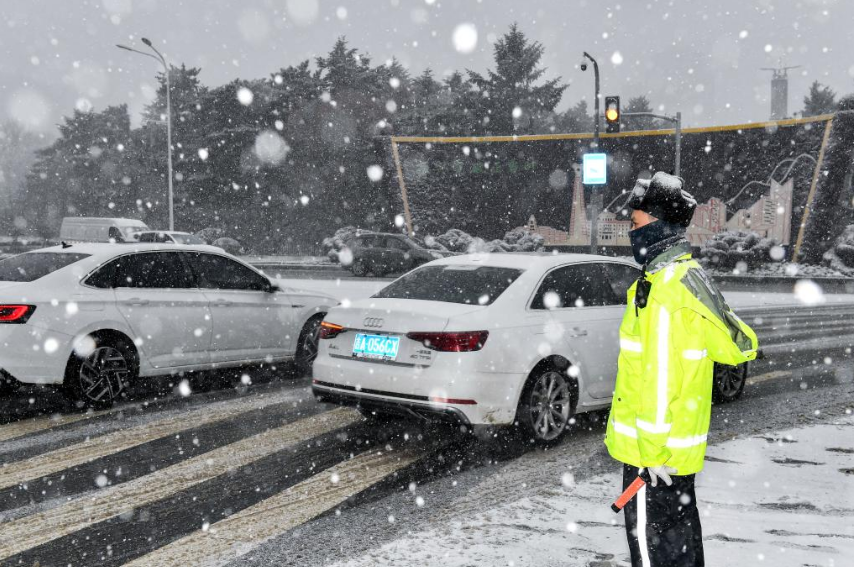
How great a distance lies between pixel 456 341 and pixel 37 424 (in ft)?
12.6

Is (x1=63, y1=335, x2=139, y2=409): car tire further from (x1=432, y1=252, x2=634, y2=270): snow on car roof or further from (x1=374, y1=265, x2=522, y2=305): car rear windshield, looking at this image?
(x1=432, y1=252, x2=634, y2=270): snow on car roof

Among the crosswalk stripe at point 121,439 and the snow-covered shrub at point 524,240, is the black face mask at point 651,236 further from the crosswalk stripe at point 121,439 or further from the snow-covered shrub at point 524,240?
the snow-covered shrub at point 524,240

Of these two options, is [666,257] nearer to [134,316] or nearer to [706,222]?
[134,316]

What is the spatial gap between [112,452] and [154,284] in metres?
2.57

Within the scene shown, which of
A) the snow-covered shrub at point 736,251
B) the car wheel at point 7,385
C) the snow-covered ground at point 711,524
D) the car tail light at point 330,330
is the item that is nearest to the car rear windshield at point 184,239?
the snow-covered shrub at point 736,251

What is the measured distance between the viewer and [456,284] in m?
6.58

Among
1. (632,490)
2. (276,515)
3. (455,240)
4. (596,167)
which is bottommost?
(276,515)

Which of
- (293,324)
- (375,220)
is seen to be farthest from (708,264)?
(293,324)

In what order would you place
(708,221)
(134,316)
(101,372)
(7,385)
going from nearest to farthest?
(7,385)
(101,372)
(134,316)
(708,221)

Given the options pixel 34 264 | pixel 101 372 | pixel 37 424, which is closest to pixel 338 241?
pixel 34 264

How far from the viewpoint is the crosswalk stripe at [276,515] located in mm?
4145

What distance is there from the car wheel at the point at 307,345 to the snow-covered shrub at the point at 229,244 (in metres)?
35.6

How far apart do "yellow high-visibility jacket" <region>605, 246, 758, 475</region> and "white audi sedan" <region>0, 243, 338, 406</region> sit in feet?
19.4

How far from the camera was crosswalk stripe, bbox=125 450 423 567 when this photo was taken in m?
4.14
